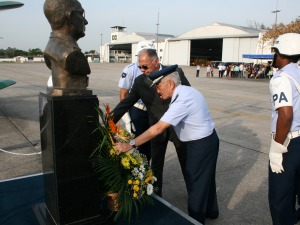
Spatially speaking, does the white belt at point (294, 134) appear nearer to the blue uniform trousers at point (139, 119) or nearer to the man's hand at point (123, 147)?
the man's hand at point (123, 147)

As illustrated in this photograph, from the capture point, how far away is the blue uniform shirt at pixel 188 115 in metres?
2.50

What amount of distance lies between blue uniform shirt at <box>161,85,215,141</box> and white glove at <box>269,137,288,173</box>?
0.59 metres

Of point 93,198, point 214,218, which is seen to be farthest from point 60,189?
point 214,218

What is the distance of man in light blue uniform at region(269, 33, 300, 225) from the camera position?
240cm

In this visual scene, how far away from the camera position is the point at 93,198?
2764mm

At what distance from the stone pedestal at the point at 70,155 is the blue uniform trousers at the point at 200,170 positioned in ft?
3.09

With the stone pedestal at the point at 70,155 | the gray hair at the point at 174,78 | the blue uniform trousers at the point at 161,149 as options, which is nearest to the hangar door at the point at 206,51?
the blue uniform trousers at the point at 161,149

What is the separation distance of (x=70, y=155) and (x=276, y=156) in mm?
1829

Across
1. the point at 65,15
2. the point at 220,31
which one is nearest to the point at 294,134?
the point at 65,15

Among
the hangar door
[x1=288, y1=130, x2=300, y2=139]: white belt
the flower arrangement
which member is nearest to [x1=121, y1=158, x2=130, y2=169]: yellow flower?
the flower arrangement

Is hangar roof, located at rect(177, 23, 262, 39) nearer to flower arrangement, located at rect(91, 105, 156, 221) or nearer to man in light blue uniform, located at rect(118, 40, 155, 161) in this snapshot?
man in light blue uniform, located at rect(118, 40, 155, 161)

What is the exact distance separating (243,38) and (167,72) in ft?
145

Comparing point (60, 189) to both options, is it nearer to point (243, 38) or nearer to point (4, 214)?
point (4, 214)

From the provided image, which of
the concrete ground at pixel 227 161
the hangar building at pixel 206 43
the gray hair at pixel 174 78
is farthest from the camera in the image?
the hangar building at pixel 206 43
